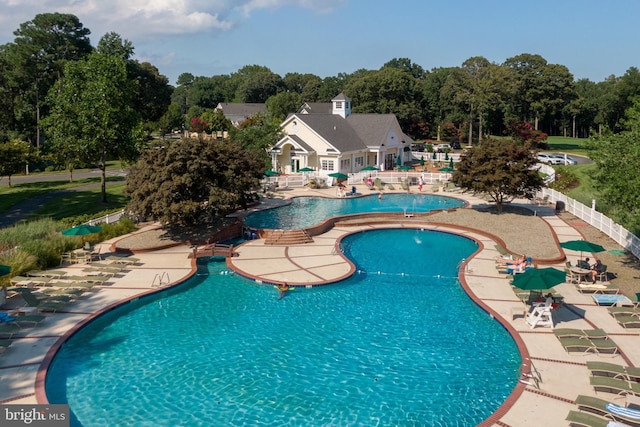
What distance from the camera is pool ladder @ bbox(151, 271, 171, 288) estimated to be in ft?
74.2

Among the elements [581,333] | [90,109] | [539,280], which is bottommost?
[581,333]

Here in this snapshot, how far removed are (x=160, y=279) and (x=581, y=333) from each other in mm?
17613

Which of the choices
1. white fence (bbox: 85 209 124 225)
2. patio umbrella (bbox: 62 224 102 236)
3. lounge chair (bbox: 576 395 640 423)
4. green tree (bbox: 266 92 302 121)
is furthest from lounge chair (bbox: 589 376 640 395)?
green tree (bbox: 266 92 302 121)

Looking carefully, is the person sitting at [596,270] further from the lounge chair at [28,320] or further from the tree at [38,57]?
the tree at [38,57]

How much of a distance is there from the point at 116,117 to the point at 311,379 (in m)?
30.5

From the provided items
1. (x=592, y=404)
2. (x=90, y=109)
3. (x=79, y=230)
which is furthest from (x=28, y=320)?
(x=90, y=109)

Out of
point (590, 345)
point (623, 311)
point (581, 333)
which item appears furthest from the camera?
point (623, 311)

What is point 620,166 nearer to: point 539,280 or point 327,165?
point 539,280

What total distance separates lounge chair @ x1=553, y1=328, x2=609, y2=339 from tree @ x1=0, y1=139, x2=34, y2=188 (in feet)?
155

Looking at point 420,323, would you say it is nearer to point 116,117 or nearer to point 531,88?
point 116,117

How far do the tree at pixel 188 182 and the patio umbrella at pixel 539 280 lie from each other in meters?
16.8

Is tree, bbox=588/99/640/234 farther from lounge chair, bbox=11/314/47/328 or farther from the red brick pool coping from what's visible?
lounge chair, bbox=11/314/47/328

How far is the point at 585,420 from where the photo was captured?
1201 cm

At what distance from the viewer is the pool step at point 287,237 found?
30.1 metres
